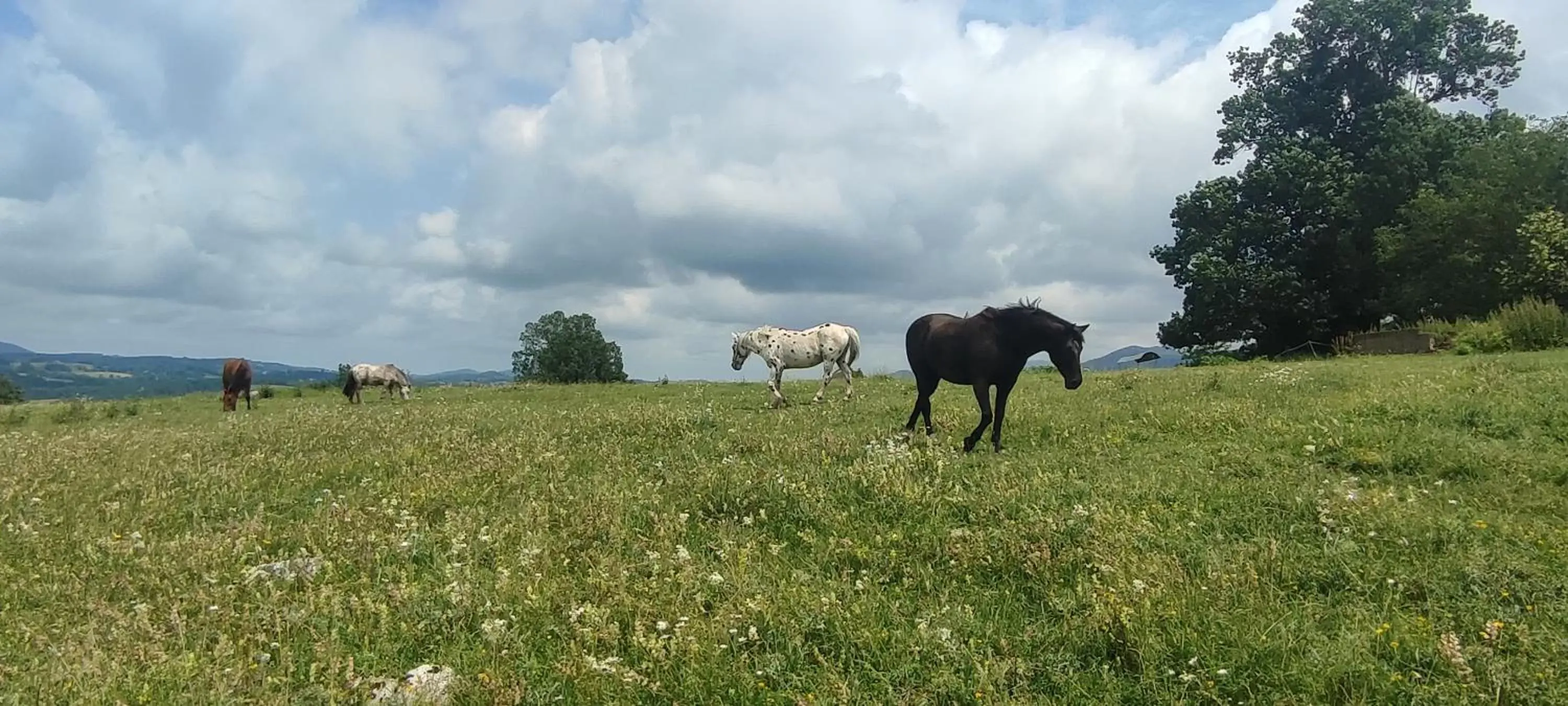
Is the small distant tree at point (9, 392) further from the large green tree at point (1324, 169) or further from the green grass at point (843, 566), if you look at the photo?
the large green tree at point (1324, 169)

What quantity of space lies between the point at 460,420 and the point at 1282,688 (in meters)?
16.1

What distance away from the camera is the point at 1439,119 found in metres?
38.9

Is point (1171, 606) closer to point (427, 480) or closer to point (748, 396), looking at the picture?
point (427, 480)

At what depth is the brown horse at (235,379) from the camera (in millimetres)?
29219

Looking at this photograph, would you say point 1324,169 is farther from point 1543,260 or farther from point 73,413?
point 73,413

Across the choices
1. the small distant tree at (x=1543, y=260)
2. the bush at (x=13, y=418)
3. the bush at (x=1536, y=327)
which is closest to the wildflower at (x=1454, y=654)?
the bush at (x=1536, y=327)

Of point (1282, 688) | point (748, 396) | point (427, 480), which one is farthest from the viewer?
point (748, 396)

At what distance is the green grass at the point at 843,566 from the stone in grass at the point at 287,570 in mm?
91

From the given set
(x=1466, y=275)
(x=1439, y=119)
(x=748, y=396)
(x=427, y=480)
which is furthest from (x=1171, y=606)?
(x=1439, y=119)

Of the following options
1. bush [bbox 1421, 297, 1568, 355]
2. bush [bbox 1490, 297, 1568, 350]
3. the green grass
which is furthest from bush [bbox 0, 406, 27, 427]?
bush [bbox 1490, 297, 1568, 350]

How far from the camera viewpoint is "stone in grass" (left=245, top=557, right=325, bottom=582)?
22.4 ft

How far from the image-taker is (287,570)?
22.8ft

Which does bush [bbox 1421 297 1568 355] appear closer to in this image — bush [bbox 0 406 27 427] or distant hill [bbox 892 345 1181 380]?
distant hill [bbox 892 345 1181 380]

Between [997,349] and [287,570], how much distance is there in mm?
8679
